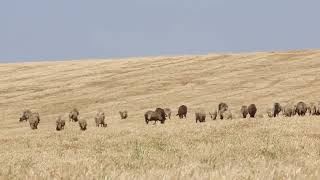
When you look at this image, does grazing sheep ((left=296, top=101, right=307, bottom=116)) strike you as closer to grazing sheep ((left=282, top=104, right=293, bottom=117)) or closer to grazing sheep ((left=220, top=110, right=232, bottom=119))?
grazing sheep ((left=282, top=104, right=293, bottom=117))

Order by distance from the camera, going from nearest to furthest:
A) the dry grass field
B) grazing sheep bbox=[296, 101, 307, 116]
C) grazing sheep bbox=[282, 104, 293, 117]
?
the dry grass field
grazing sheep bbox=[296, 101, 307, 116]
grazing sheep bbox=[282, 104, 293, 117]

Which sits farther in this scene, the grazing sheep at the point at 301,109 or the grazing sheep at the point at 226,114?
the grazing sheep at the point at 226,114

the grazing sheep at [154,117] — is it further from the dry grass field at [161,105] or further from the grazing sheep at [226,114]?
the grazing sheep at [226,114]

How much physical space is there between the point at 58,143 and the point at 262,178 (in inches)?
524

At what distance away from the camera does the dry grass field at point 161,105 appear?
12938mm

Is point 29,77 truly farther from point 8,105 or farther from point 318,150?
point 318,150

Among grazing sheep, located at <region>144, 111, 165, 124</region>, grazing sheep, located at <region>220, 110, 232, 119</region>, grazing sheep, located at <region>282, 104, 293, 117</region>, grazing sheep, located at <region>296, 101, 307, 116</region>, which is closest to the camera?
grazing sheep, located at <region>144, 111, 165, 124</region>

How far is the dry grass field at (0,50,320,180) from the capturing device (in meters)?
12.9

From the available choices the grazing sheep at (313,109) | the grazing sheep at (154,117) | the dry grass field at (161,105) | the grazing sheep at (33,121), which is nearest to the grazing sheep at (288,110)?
the grazing sheep at (313,109)

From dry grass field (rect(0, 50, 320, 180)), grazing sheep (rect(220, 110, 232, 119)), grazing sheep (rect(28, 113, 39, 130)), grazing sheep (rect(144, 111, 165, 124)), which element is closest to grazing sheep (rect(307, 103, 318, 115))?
grazing sheep (rect(220, 110, 232, 119))

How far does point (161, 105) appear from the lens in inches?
2114

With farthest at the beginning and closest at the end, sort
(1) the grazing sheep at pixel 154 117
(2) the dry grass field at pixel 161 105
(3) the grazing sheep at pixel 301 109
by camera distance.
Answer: (3) the grazing sheep at pixel 301 109
(1) the grazing sheep at pixel 154 117
(2) the dry grass field at pixel 161 105

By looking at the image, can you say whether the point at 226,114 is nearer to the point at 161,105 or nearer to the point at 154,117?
the point at 154,117

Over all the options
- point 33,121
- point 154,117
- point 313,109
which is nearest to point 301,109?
point 313,109
